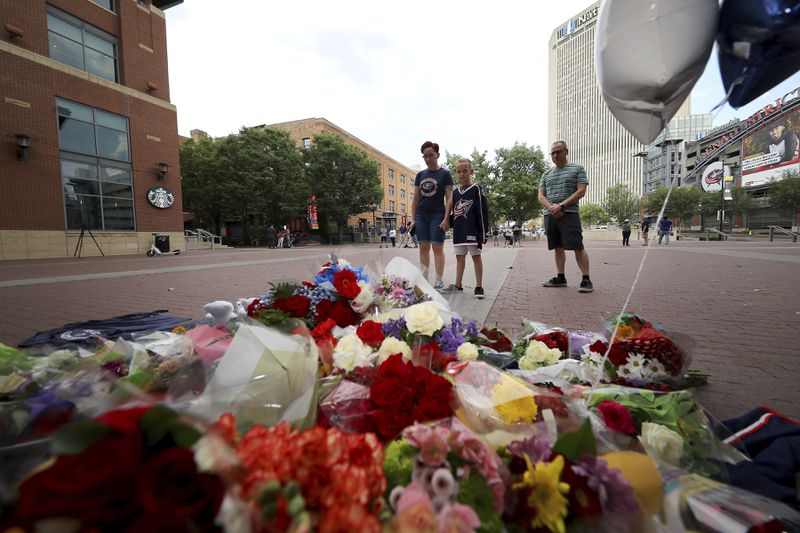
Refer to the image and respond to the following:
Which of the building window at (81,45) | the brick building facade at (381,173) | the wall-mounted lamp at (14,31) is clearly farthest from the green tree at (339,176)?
the wall-mounted lamp at (14,31)

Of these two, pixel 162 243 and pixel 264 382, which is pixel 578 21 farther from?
pixel 162 243

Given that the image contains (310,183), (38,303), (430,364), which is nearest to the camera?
(430,364)

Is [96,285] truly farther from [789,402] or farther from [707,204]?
[707,204]

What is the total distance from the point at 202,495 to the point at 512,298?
13.7 ft

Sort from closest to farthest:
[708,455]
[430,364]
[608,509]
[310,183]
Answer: [608,509] < [708,455] < [430,364] < [310,183]

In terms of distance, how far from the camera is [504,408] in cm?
97

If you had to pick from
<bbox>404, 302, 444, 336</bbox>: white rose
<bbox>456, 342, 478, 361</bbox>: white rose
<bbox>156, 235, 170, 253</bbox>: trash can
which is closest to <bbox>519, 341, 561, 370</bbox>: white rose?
<bbox>456, 342, 478, 361</bbox>: white rose

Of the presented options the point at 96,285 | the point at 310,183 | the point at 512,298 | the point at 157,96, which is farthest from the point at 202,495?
the point at 310,183

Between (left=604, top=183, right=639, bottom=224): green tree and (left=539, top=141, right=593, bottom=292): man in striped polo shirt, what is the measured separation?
196ft

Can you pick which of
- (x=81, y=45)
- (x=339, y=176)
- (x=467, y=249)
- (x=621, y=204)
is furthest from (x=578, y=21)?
(x=621, y=204)

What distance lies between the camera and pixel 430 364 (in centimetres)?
133

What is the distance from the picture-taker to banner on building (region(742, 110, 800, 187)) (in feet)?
131

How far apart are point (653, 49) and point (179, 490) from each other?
187 cm

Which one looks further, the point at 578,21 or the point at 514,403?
the point at 578,21
